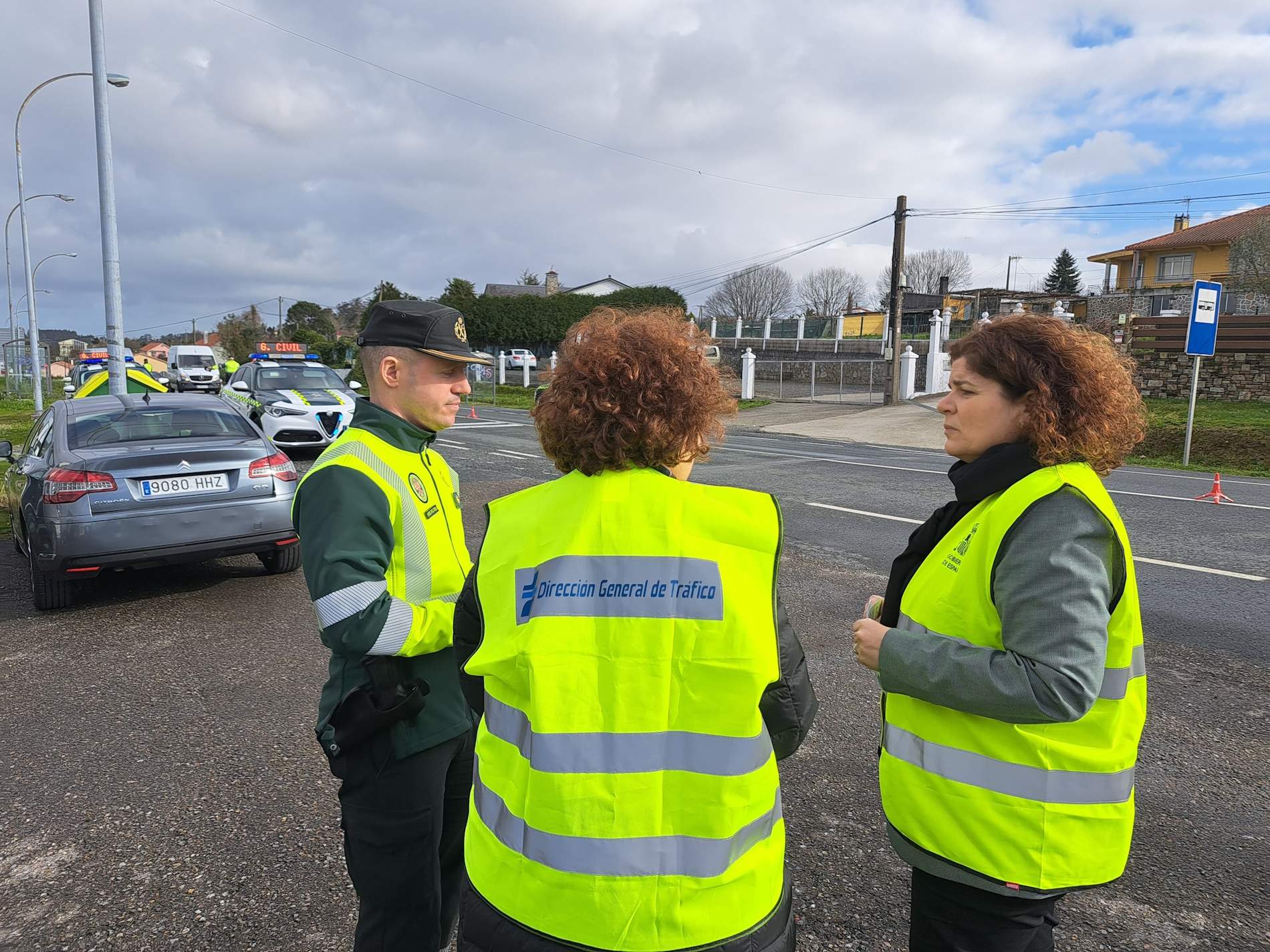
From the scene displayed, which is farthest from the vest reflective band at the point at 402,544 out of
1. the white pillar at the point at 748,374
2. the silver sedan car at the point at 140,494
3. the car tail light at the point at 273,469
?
the white pillar at the point at 748,374

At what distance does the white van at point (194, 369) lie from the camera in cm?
3396

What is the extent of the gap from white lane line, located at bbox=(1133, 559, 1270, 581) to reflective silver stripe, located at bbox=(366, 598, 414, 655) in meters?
7.06

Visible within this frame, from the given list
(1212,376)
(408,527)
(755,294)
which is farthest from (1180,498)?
(755,294)

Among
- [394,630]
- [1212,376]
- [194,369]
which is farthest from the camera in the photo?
[194,369]

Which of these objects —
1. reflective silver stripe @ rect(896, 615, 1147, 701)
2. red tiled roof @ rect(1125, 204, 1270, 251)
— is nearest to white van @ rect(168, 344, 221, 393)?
reflective silver stripe @ rect(896, 615, 1147, 701)

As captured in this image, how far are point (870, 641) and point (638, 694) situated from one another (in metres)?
0.70

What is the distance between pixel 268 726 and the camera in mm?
3928

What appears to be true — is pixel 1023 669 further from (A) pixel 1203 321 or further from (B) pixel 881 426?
(B) pixel 881 426

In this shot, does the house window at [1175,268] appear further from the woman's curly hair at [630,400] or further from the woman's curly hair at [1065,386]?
the woman's curly hair at [630,400]

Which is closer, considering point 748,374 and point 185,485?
point 185,485

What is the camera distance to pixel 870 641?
1763 mm

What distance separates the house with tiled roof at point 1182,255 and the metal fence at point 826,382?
1917cm

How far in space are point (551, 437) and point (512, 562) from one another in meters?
0.26

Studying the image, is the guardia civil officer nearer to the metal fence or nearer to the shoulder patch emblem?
the shoulder patch emblem
